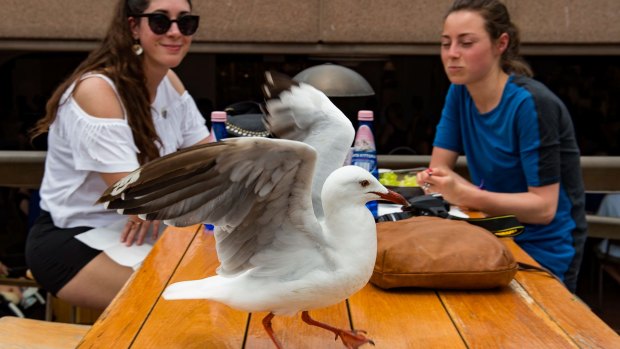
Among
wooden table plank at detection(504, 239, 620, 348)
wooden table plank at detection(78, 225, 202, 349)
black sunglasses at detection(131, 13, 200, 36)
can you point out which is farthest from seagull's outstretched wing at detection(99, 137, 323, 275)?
black sunglasses at detection(131, 13, 200, 36)

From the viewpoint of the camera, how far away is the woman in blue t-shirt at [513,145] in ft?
9.24

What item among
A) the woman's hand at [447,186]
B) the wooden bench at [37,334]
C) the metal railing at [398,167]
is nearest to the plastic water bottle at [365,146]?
the woman's hand at [447,186]

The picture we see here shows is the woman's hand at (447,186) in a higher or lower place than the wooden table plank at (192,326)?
higher

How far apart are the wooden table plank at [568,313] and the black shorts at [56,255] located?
1.52 m

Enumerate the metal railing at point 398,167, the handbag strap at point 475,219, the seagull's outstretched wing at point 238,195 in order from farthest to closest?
the metal railing at point 398,167 < the handbag strap at point 475,219 < the seagull's outstretched wing at point 238,195

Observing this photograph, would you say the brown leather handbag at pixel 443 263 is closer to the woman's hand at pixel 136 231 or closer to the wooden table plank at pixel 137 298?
the wooden table plank at pixel 137 298

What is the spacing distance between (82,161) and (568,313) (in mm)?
1835

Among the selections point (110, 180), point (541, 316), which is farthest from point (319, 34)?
point (541, 316)

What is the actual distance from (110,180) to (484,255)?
4.90ft

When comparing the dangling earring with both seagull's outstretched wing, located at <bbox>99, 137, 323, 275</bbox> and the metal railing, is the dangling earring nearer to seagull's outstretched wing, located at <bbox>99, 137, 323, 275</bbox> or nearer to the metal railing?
the metal railing

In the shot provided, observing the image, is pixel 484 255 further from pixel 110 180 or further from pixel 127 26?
pixel 127 26

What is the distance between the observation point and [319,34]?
469cm

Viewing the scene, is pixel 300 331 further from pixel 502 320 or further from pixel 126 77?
A: pixel 126 77

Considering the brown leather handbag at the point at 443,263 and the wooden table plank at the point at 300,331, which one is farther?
the brown leather handbag at the point at 443,263
